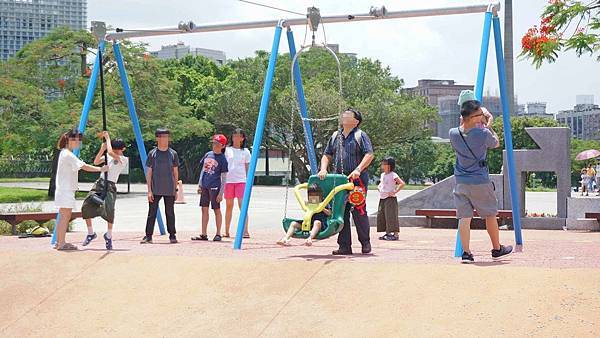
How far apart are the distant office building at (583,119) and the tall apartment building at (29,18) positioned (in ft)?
243

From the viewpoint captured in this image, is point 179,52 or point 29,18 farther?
point 179,52

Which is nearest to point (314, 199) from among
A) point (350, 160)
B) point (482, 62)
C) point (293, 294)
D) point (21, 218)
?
point (350, 160)

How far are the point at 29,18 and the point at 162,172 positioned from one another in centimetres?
8857

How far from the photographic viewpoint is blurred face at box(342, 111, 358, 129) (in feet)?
31.1

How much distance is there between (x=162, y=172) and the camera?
1129 centimetres

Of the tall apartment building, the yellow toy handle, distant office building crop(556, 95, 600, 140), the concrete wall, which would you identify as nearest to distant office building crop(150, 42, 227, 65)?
the tall apartment building

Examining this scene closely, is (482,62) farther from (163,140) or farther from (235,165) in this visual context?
(163,140)

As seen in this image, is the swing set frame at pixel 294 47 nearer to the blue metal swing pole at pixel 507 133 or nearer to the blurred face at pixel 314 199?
the blue metal swing pole at pixel 507 133

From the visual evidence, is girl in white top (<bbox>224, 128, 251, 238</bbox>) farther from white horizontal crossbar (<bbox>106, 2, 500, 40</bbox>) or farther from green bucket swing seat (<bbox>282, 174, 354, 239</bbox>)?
green bucket swing seat (<bbox>282, 174, 354, 239</bbox>)

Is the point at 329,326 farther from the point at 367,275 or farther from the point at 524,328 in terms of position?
the point at 524,328

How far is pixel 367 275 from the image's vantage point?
25.1 feet

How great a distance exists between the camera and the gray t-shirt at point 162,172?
443 inches

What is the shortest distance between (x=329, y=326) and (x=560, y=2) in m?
11.3

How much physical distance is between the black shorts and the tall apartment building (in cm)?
8456
